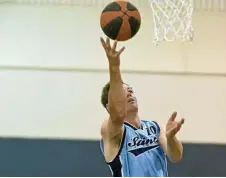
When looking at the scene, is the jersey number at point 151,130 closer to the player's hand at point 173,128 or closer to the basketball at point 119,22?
the player's hand at point 173,128

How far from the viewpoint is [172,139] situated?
7.90 feet

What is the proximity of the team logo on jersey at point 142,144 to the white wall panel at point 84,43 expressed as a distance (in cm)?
220

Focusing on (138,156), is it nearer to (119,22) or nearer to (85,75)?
(119,22)

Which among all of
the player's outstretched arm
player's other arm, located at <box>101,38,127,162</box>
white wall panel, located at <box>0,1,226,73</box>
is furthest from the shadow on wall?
the player's outstretched arm

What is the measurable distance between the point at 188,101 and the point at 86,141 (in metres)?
1.13

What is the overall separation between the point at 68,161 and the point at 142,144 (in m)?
1.99

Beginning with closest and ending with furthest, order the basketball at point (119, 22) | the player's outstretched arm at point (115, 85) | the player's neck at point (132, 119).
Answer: the player's outstretched arm at point (115, 85) < the basketball at point (119, 22) < the player's neck at point (132, 119)

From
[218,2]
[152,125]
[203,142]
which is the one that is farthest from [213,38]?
[152,125]

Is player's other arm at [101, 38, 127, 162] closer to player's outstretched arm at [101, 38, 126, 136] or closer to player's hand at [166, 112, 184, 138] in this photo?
player's outstretched arm at [101, 38, 126, 136]

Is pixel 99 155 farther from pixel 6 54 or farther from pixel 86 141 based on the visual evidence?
pixel 6 54

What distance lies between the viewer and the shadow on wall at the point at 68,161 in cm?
→ 432

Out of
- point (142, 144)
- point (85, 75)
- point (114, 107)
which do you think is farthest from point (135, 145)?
point (85, 75)

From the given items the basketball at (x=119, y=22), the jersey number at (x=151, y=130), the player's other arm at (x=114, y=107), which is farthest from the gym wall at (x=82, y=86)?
the basketball at (x=119, y=22)

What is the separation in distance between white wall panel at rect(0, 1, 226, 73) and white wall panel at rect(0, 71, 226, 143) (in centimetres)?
14
